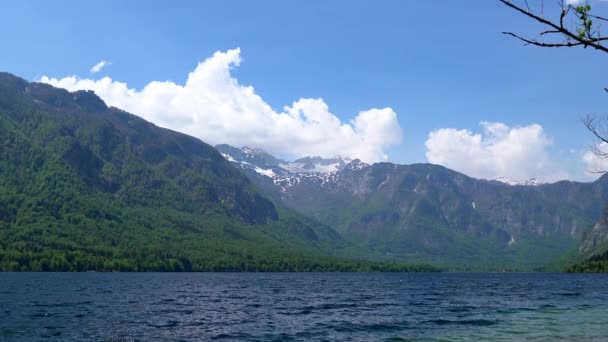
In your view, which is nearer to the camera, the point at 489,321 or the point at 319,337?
the point at 319,337

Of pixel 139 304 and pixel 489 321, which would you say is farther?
pixel 139 304

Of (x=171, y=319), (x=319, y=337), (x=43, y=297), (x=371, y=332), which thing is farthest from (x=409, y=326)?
(x=43, y=297)

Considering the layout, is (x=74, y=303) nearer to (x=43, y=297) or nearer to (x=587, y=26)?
(x=43, y=297)

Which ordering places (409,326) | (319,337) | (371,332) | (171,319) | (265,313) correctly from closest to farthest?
(319,337) < (371,332) < (409,326) < (171,319) < (265,313)

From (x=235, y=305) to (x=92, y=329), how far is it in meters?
35.8

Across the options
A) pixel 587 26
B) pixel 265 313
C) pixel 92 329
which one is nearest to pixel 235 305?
pixel 265 313

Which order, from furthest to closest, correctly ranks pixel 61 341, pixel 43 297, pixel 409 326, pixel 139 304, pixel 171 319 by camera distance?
pixel 43 297 < pixel 139 304 < pixel 171 319 < pixel 409 326 < pixel 61 341

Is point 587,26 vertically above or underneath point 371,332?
above

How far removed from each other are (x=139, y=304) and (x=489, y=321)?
5524cm

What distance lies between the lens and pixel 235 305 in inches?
3590

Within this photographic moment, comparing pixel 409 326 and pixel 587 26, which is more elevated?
pixel 587 26

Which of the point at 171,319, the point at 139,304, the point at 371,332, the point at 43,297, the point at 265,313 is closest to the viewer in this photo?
the point at 371,332

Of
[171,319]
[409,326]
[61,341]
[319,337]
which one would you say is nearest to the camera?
[61,341]

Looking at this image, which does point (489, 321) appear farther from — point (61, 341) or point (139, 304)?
point (139, 304)
